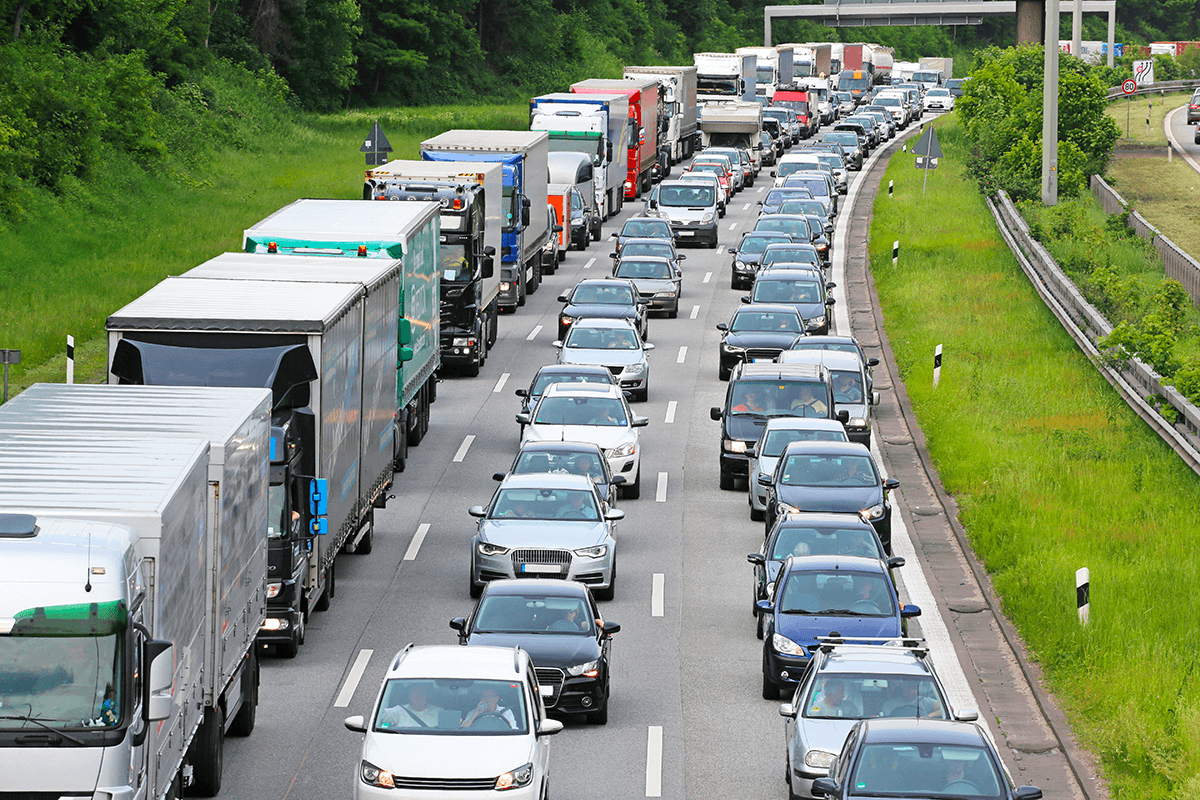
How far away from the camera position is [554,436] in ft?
91.6

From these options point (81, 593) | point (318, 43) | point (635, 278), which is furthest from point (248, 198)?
point (81, 593)

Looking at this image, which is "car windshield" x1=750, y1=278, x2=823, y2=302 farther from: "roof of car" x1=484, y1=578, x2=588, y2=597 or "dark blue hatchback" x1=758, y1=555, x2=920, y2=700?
"roof of car" x1=484, y1=578, x2=588, y2=597

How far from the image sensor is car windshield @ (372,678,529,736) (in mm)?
14820

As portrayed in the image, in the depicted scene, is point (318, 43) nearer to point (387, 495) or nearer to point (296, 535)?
point (387, 495)

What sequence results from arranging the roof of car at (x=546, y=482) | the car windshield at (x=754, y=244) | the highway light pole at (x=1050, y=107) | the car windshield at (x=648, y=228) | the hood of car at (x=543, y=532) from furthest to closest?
the highway light pole at (x=1050, y=107), the car windshield at (x=648, y=228), the car windshield at (x=754, y=244), the roof of car at (x=546, y=482), the hood of car at (x=543, y=532)

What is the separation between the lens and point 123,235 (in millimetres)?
45594

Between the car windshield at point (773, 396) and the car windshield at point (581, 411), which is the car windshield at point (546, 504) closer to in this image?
the car windshield at point (581, 411)

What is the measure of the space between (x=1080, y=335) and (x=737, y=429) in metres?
12.5

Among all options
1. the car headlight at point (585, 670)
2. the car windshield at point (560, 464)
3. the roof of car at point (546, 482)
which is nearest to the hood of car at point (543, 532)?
the roof of car at point (546, 482)

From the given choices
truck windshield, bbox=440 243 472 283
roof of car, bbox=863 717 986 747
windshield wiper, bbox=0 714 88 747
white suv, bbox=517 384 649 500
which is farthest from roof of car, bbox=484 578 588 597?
truck windshield, bbox=440 243 472 283

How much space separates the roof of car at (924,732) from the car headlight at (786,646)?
422 cm

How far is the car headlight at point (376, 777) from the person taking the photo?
1427 cm

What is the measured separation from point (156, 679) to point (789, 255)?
35401 millimetres

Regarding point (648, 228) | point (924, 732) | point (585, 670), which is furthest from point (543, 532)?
point (648, 228)
